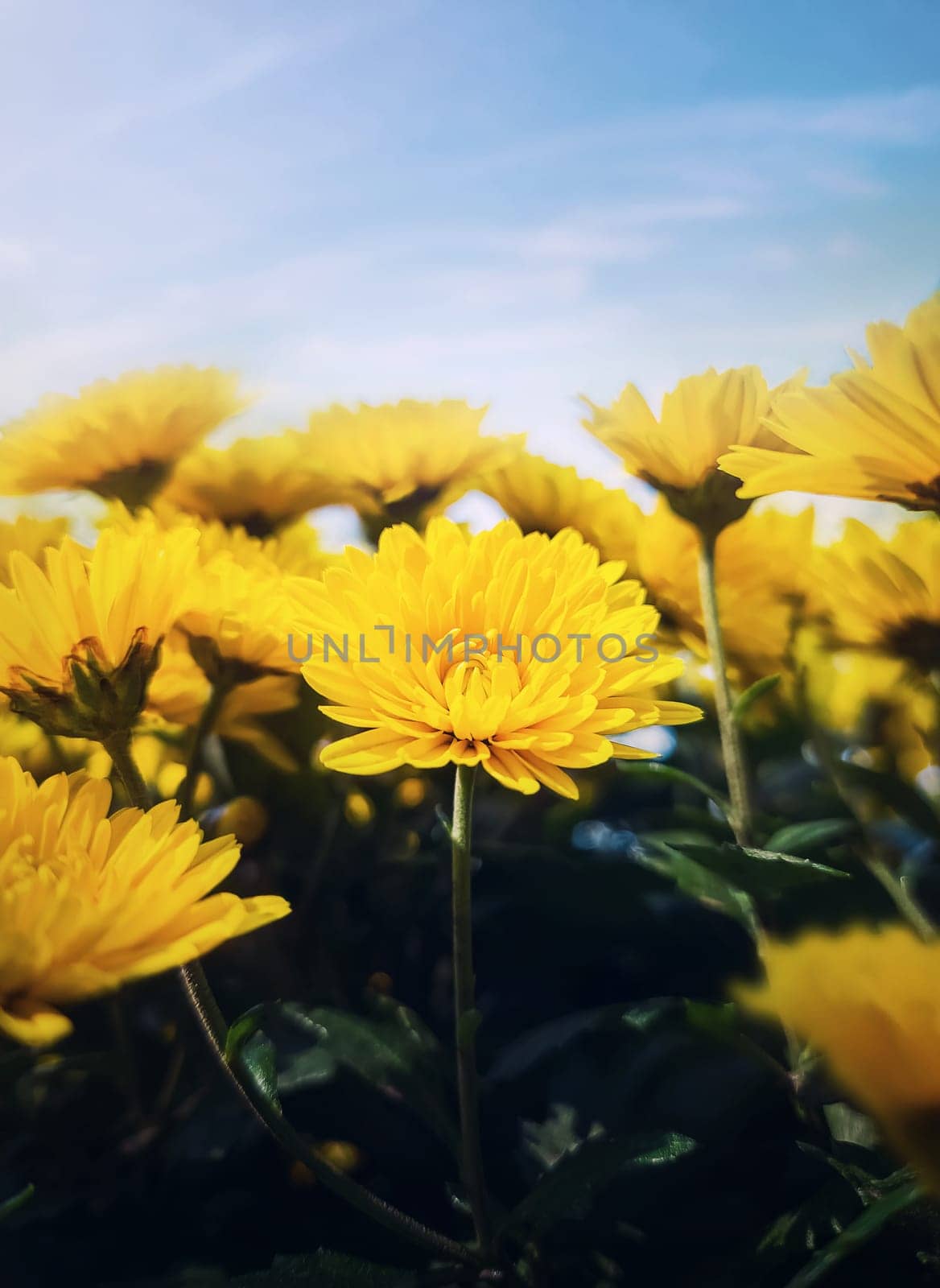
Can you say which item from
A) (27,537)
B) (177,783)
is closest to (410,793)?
(177,783)

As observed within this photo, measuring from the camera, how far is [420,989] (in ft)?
1.69

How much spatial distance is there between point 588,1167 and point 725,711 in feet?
0.57

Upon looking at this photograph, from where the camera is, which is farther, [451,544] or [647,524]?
[647,524]

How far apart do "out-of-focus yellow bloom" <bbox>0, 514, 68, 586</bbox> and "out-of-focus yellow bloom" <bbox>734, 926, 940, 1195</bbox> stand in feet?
1.19

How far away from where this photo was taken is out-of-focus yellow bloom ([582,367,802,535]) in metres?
→ 0.37

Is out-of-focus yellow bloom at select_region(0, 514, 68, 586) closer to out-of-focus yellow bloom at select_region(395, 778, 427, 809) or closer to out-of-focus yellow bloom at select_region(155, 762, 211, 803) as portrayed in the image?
out-of-focus yellow bloom at select_region(155, 762, 211, 803)

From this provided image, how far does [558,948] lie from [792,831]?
0.54 ft

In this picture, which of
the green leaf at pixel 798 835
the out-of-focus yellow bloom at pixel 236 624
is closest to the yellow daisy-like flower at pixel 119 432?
the out-of-focus yellow bloom at pixel 236 624

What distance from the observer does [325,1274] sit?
0.99 ft

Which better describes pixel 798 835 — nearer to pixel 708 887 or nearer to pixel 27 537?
pixel 708 887

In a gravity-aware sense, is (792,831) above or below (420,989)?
above

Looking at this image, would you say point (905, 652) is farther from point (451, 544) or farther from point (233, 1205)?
point (233, 1205)

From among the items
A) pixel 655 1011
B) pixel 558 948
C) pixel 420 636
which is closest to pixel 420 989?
pixel 558 948

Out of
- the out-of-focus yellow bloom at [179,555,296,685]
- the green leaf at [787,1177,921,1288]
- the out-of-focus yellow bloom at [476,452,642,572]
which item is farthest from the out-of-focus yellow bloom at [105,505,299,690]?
the green leaf at [787,1177,921,1288]
